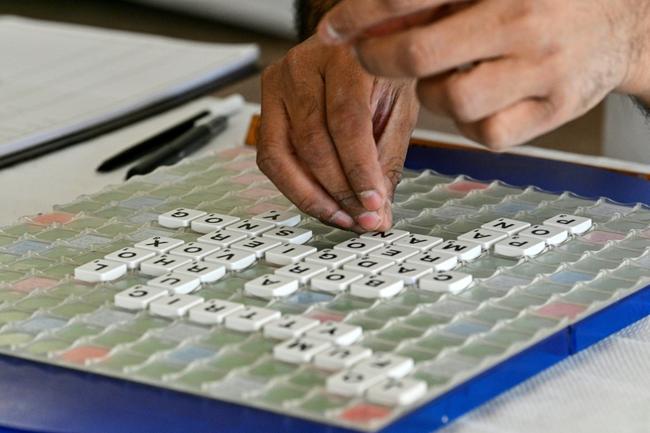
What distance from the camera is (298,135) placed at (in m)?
0.87

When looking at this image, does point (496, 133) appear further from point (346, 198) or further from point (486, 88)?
point (346, 198)

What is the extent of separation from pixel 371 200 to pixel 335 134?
64mm

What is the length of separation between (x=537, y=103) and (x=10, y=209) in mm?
480

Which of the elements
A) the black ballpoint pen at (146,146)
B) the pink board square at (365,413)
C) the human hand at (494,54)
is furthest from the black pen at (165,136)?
the pink board square at (365,413)

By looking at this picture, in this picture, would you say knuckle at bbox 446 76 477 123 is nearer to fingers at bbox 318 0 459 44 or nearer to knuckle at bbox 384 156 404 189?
fingers at bbox 318 0 459 44

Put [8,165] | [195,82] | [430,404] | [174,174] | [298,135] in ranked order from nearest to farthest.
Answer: [430,404] → [298,135] → [174,174] → [8,165] → [195,82]

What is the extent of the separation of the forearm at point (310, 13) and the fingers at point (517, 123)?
48cm

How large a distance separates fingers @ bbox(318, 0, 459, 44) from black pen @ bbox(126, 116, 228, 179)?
1.34 feet

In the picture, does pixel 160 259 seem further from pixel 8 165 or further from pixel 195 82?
pixel 195 82

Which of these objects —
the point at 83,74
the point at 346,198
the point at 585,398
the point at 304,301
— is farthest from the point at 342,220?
the point at 83,74

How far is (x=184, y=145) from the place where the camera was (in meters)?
1.11

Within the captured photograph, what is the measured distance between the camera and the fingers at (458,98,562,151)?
26.8 inches

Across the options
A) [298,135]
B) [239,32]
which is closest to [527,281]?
[298,135]

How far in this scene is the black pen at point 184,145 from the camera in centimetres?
105
